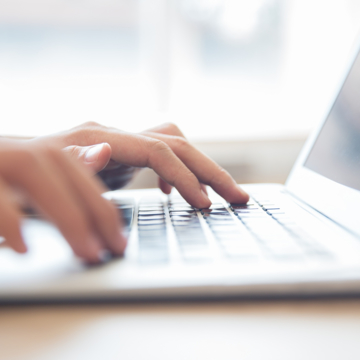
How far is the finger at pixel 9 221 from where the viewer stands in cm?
25

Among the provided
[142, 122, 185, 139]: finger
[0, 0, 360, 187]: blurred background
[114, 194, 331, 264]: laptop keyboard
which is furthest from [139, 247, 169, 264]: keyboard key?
[0, 0, 360, 187]: blurred background

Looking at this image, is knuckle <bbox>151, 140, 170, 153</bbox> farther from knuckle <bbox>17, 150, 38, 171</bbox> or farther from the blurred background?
the blurred background

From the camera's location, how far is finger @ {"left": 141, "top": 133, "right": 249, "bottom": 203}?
0.49m

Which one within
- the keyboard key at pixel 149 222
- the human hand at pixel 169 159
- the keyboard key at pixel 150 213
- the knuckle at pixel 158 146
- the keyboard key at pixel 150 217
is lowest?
the keyboard key at pixel 150 213

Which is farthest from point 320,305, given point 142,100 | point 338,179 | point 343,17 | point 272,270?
point 343,17

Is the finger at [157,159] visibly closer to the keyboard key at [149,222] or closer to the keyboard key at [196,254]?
the keyboard key at [149,222]

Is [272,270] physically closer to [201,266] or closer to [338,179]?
[201,266]

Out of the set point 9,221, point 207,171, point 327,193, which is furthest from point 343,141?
point 9,221

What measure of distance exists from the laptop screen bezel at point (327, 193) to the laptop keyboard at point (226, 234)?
0.05 meters

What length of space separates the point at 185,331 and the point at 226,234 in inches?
5.0

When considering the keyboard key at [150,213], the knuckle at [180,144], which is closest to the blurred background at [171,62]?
the knuckle at [180,144]

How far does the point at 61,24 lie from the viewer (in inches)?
61.1

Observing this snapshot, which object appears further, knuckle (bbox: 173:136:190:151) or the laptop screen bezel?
knuckle (bbox: 173:136:190:151)

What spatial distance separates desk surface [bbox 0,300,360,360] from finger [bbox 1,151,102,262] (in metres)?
0.04
